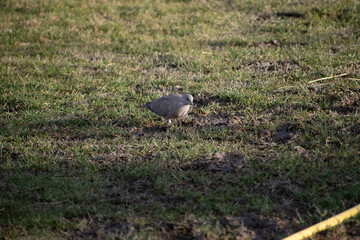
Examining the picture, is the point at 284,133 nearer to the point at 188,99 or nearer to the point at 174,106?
the point at 188,99

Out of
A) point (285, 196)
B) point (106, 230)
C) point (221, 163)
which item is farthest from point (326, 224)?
point (106, 230)

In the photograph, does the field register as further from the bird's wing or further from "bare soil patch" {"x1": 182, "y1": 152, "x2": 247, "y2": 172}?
the bird's wing

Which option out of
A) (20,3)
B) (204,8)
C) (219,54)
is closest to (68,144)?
(219,54)

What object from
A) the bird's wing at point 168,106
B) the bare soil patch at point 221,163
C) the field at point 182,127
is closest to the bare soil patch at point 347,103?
the field at point 182,127

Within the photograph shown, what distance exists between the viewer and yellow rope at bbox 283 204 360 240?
3.26m

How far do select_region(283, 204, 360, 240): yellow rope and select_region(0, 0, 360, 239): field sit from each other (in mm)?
55

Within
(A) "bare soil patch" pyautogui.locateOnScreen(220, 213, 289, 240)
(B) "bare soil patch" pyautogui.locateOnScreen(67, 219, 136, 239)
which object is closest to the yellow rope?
(A) "bare soil patch" pyautogui.locateOnScreen(220, 213, 289, 240)

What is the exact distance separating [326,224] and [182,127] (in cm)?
252

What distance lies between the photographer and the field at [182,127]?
374 centimetres

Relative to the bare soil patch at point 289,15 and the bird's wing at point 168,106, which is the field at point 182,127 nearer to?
the bare soil patch at point 289,15

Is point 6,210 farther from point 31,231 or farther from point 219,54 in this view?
point 219,54

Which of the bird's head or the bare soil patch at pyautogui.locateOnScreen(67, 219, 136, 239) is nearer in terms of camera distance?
the bare soil patch at pyautogui.locateOnScreen(67, 219, 136, 239)

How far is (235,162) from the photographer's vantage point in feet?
14.8

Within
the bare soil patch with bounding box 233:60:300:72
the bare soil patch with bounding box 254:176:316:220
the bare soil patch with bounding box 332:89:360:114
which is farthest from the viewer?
the bare soil patch with bounding box 233:60:300:72
